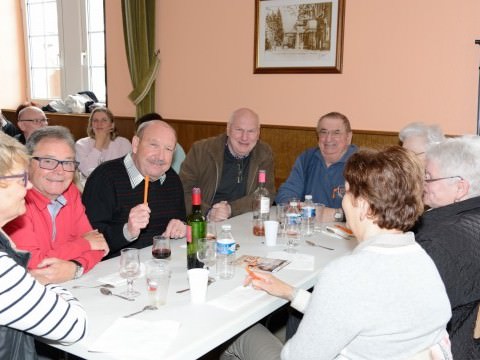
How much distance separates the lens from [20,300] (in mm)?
1201

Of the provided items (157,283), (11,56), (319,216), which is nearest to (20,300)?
(157,283)

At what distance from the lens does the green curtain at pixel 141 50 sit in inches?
214

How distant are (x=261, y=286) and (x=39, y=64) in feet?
21.1

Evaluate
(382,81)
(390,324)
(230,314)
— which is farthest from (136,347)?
(382,81)

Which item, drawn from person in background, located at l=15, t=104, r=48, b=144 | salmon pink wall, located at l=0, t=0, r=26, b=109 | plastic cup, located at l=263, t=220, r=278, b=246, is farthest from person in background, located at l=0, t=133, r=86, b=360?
salmon pink wall, located at l=0, t=0, r=26, b=109

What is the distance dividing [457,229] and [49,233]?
62.2 inches

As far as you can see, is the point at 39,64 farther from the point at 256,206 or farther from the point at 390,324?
the point at 390,324

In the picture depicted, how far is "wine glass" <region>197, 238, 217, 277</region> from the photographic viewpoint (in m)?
1.92

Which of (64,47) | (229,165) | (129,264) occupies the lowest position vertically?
(129,264)

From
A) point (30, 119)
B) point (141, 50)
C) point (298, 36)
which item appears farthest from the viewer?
point (141, 50)

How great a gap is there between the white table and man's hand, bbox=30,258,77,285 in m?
0.04

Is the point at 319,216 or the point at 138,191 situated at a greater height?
the point at 138,191

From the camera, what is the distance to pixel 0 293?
1.17 metres

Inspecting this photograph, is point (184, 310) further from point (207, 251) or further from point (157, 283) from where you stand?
point (207, 251)
